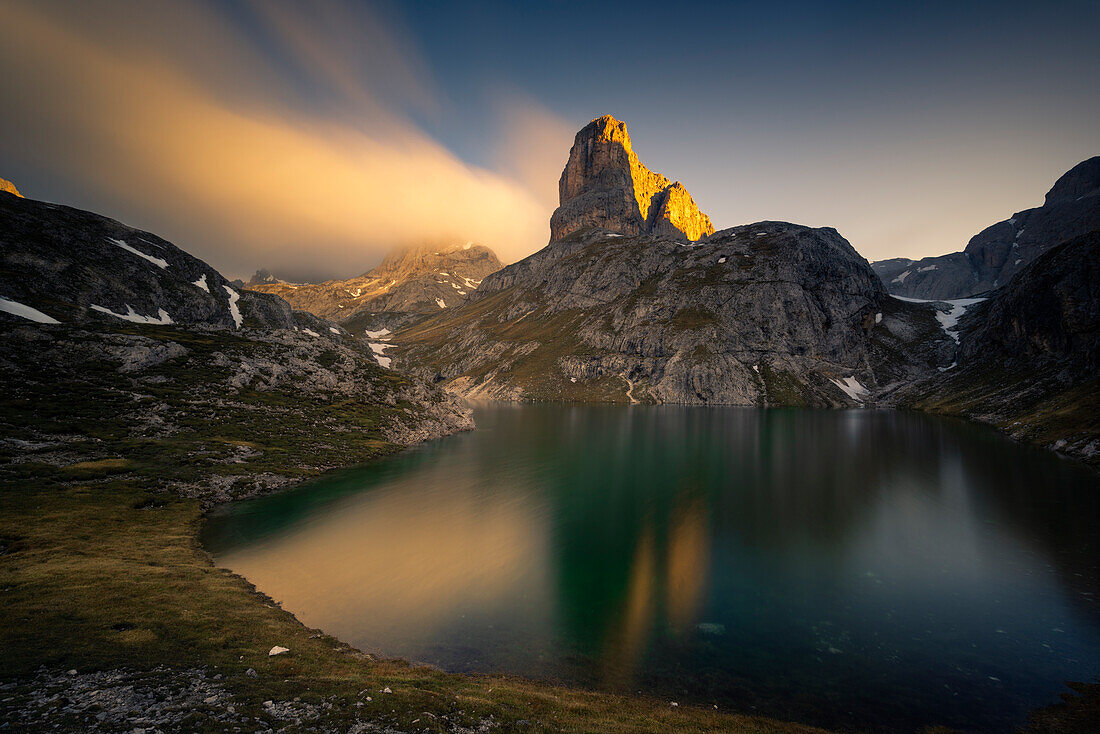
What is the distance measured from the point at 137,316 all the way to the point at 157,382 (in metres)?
53.7

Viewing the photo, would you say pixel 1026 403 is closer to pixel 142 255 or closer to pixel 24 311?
pixel 24 311

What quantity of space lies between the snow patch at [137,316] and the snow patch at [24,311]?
52.2 ft

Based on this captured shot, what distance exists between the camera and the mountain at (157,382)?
47.9 meters

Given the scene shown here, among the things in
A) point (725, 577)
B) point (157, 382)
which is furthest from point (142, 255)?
point (725, 577)

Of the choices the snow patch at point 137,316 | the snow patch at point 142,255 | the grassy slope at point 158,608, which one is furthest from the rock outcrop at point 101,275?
the grassy slope at point 158,608

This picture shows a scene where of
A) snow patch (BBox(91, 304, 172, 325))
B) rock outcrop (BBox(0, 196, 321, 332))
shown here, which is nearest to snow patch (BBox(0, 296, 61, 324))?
rock outcrop (BBox(0, 196, 321, 332))

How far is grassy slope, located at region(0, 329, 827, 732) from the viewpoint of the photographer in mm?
15672

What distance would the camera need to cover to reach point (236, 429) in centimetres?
6091

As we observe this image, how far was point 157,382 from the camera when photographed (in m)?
64.0

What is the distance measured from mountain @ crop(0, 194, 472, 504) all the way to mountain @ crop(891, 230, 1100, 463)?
12266 centimetres

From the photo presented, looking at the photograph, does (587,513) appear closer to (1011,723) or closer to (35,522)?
(1011,723)

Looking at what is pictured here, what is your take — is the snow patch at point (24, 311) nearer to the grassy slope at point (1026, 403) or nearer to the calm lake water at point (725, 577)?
the calm lake water at point (725, 577)

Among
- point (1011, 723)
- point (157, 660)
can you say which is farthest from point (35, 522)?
point (1011, 723)

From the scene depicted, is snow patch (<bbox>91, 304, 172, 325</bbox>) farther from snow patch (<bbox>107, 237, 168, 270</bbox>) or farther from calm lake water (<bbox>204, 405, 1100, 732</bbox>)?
calm lake water (<bbox>204, 405, 1100, 732</bbox>)
